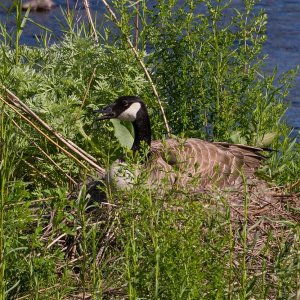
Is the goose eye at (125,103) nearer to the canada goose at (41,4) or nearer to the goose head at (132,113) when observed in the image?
the goose head at (132,113)

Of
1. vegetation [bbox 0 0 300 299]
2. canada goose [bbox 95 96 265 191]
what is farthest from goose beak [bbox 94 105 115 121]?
vegetation [bbox 0 0 300 299]

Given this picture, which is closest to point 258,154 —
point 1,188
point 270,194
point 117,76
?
point 270,194

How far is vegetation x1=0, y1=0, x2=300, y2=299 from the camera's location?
4.74 m

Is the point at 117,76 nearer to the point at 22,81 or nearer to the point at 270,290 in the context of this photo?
Answer: the point at 22,81

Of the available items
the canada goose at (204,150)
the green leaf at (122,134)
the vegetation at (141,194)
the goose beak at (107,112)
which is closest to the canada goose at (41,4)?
the vegetation at (141,194)

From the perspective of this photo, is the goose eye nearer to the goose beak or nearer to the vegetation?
the goose beak

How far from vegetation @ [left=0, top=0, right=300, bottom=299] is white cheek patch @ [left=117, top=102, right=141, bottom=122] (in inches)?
10.6

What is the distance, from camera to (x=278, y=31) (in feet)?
46.5

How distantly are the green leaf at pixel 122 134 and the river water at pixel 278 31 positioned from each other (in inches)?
143

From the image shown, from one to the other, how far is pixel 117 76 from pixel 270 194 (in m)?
1.50

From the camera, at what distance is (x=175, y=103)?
24.5 feet

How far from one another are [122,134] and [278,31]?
737 cm

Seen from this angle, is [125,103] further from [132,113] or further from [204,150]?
[204,150]

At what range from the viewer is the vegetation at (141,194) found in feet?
15.6
